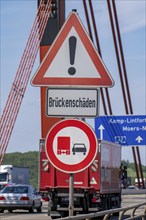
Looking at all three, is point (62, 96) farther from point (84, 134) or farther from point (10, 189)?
point (10, 189)

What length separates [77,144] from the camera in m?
8.38

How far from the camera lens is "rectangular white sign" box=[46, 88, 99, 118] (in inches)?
326

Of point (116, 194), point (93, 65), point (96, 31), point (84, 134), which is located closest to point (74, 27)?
point (93, 65)

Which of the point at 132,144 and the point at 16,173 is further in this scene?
the point at 16,173

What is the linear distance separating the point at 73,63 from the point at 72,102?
432mm

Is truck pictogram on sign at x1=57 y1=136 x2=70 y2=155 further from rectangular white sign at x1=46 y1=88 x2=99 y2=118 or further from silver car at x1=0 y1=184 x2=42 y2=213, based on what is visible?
silver car at x1=0 y1=184 x2=42 y2=213

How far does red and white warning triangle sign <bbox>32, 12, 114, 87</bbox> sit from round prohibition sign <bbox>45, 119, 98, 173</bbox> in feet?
1.48

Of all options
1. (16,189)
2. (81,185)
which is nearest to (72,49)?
(81,185)

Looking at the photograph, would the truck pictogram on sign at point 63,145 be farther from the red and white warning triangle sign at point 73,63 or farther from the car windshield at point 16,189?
the car windshield at point 16,189

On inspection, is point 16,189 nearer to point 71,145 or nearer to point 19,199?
point 19,199

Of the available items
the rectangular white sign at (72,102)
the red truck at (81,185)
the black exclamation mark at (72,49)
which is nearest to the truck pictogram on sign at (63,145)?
the rectangular white sign at (72,102)

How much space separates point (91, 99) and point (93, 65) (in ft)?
1.26

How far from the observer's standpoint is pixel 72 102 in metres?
8.28

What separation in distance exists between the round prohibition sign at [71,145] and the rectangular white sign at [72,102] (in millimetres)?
127
